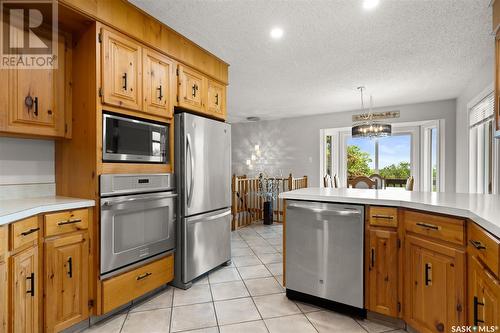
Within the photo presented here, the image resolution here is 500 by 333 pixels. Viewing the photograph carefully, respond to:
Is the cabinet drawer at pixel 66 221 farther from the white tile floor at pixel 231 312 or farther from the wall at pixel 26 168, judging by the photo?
the white tile floor at pixel 231 312

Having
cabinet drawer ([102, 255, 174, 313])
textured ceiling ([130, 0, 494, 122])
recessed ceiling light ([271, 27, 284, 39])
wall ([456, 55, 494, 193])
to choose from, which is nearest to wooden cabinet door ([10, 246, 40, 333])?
cabinet drawer ([102, 255, 174, 313])

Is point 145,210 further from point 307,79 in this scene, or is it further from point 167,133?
point 307,79

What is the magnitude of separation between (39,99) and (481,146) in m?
5.10

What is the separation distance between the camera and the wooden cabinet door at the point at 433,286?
1.50 meters

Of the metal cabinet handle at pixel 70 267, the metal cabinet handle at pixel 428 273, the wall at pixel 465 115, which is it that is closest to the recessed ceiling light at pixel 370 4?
the metal cabinet handle at pixel 428 273

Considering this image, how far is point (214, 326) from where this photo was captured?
1895mm

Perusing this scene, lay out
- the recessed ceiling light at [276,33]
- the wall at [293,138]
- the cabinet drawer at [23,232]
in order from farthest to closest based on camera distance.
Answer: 1. the wall at [293,138]
2. the recessed ceiling light at [276,33]
3. the cabinet drawer at [23,232]

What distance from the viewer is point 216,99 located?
3072 millimetres

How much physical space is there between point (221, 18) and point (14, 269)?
2.27 m

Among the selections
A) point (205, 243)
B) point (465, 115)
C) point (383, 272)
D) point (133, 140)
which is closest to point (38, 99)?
point (133, 140)

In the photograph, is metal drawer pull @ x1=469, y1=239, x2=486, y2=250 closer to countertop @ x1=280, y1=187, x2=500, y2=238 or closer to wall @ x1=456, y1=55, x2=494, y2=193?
countertop @ x1=280, y1=187, x2=500, y2=238

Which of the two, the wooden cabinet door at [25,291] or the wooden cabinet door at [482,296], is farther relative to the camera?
the wooden cabinet door at [25,291]

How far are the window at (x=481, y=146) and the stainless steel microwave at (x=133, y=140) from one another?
3.62 metres

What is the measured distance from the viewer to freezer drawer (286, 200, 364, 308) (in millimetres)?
1966
